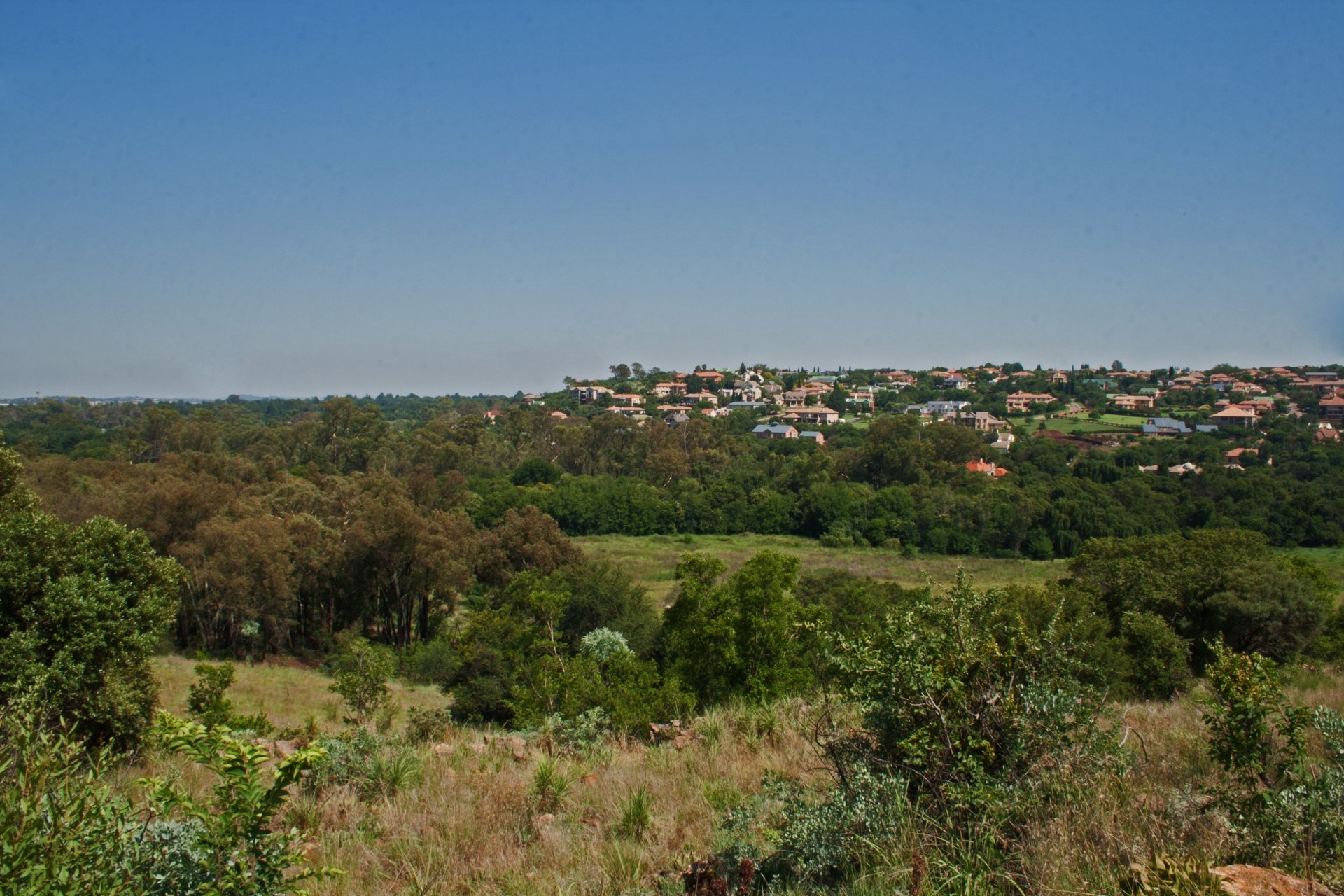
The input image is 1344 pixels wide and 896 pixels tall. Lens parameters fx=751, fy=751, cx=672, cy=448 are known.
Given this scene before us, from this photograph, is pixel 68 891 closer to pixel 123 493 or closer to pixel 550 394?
pixel 123 493

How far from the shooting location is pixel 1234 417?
80188mm

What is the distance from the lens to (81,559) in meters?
10.2

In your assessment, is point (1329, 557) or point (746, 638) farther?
point (1329, 557)

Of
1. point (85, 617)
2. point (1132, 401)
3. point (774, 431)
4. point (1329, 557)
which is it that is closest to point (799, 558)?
point (1329, 557)

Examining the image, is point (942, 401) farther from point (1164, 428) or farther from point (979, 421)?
point (1164, 428)

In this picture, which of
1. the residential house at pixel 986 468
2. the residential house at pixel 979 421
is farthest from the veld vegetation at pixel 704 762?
the residential house at pixel 979 421

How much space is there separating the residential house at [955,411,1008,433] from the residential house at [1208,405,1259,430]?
67.2 ft

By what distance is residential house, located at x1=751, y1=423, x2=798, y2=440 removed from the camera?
266ft

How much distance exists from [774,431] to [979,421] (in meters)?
26.3

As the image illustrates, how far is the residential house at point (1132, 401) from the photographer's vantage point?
96.2 meters

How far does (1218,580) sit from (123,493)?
110 feet

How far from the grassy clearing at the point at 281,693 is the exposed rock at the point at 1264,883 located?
12367 mm

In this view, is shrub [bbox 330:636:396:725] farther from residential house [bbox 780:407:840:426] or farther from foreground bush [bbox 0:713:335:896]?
residential house [bbox 780:407:840:426]

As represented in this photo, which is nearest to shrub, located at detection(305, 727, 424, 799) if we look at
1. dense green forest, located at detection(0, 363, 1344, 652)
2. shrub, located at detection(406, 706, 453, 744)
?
shrub, located at detection(406, 706, 453, 744)
